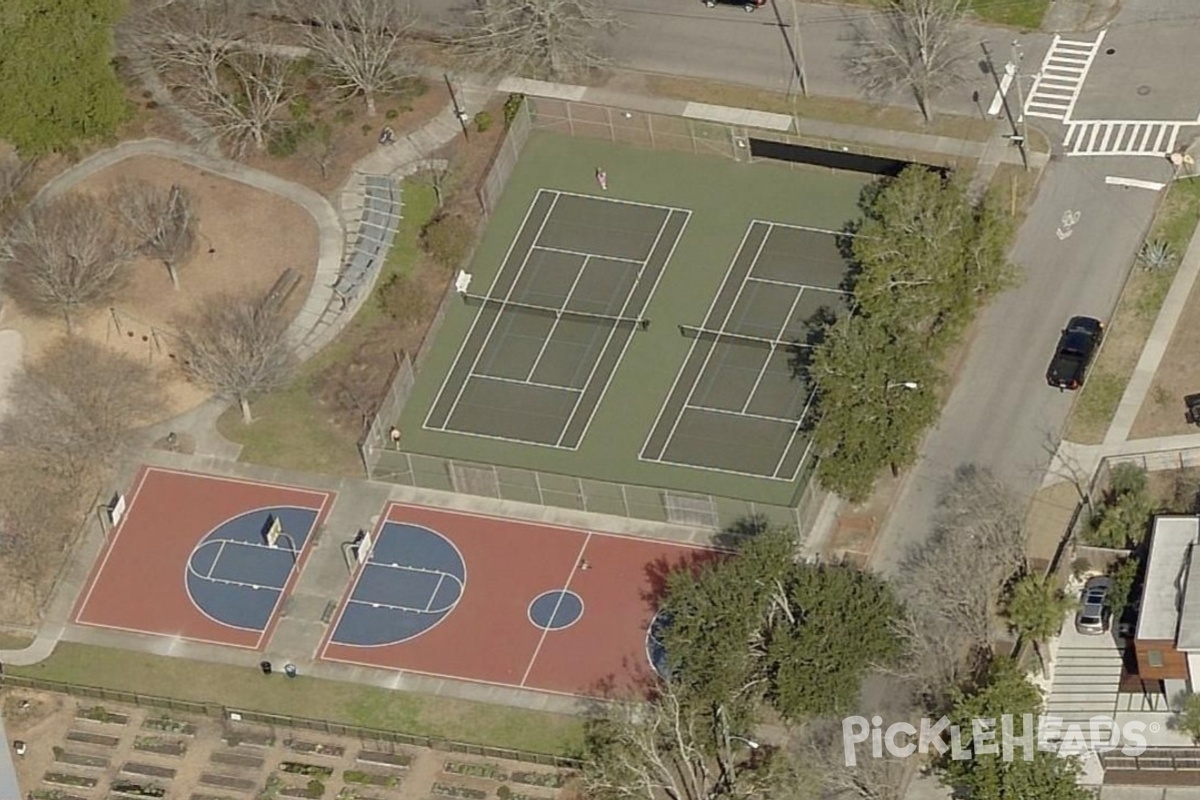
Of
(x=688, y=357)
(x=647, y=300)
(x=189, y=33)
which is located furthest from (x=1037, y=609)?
(x=189, y=33)

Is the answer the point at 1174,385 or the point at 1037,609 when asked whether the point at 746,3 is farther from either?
the point at 1037,609

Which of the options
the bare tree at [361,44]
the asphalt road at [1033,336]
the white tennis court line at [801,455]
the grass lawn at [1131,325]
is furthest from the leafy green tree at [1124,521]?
the bare tree at [361,44]

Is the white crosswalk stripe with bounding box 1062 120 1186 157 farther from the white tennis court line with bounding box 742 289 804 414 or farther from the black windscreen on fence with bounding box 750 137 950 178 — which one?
the white tennis court line with bounding box 742 289 804 414

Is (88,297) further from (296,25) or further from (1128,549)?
(1128,549)

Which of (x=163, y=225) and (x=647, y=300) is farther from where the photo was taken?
(x=163, y=225)

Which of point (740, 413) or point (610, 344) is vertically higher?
point (610, 344)

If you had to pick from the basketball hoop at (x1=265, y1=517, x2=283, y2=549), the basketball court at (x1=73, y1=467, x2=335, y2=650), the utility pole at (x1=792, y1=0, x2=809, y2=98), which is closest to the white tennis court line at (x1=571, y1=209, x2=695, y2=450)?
the utility pole at (x1=792, y1=0, x2=809, y2=98)

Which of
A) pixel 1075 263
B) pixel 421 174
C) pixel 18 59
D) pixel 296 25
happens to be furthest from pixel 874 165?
pixel 18 59

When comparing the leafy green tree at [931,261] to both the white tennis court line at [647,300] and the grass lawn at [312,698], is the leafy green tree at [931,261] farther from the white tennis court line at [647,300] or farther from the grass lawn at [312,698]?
the grass lawn at [312,698]
